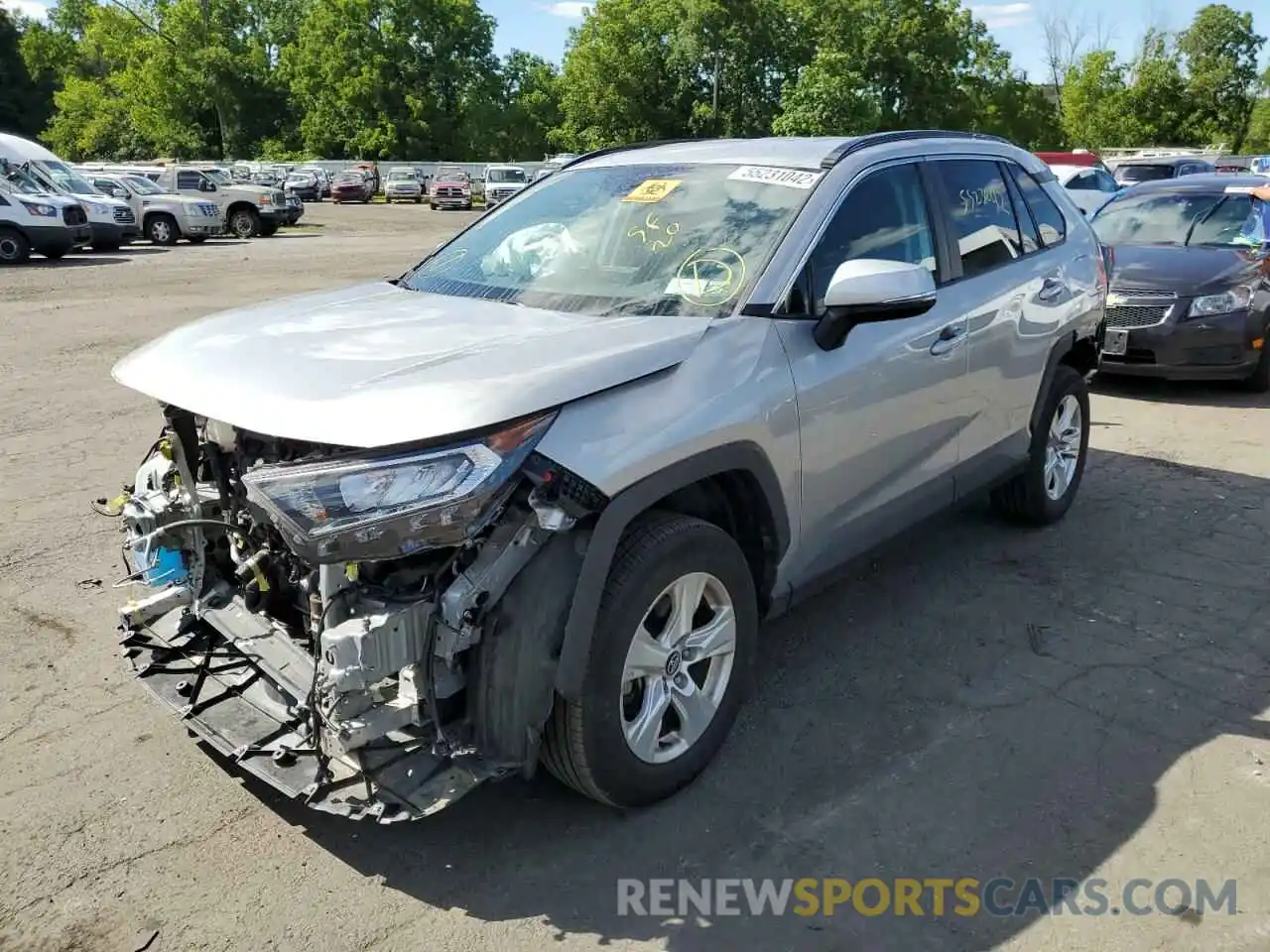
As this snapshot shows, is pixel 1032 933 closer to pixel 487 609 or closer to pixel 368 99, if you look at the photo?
pixel 487 609

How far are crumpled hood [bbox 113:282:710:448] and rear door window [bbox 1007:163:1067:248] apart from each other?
268cm

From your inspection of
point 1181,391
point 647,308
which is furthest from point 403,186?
point 647,308

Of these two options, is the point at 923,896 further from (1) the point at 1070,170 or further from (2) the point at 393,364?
(1) the point at 1070,170

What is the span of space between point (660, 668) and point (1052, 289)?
3145 mm

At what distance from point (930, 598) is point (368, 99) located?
6386 centimetres

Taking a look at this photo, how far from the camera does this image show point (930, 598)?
471 cm

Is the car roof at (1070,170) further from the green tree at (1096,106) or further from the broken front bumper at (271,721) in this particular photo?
the green tree at (1096,106)

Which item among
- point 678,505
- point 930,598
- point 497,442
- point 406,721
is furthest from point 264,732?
point 930,598

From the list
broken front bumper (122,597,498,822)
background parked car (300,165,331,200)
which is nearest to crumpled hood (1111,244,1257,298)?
broken front bumper (122,597,498,822)

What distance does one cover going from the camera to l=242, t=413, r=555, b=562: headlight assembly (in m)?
2.52

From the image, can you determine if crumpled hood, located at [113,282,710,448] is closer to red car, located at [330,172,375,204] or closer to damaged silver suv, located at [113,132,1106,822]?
damaged silver suv, located at [113,132,1106,822]

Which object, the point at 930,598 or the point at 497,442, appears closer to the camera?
the point at 497,442

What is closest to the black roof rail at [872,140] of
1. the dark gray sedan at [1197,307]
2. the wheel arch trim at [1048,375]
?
the wheel arch trim at [1048,375]

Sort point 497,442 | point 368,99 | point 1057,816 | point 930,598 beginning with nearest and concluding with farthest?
1. point 497,442
2. point 1057,816
3. point 930,598
4. point 368,99
